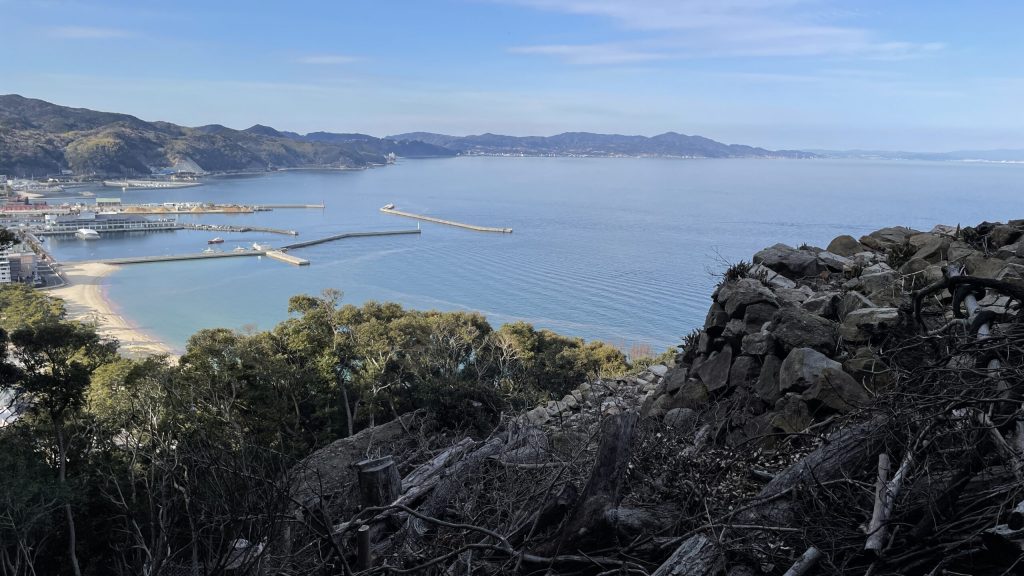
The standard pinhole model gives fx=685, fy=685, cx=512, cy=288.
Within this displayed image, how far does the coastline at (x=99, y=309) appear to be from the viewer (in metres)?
29.5

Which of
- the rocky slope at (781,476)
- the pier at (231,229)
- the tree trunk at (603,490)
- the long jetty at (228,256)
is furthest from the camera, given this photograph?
the pier at (231,229)

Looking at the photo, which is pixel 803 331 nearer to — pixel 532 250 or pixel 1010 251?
pixel 1010 251

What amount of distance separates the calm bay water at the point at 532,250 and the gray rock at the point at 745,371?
281cm

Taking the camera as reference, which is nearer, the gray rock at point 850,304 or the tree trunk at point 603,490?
the tree trunk at point 603,490

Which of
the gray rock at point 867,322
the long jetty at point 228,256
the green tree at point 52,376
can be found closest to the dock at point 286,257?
the long jetty at point 228,256

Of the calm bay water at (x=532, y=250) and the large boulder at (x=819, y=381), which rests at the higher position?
the large boulder at (x=819, y=381)

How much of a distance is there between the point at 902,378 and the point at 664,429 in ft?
4.17

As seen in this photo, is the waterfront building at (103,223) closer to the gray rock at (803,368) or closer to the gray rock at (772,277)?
the gray rock at (772,277)

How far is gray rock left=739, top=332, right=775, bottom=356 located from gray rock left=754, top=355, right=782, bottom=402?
9 cm

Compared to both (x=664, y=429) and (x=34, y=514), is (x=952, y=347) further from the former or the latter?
(x=34, y=514)

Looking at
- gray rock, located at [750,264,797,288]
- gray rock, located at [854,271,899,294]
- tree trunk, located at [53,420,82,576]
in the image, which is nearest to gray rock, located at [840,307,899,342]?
gray rock, located at [854,271,899,294]

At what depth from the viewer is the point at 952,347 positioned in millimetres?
3209

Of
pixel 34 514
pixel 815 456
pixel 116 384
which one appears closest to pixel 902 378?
pixel 815 456

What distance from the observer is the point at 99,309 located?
125 feet
